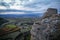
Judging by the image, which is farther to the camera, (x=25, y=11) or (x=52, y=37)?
(x=25, y=11)

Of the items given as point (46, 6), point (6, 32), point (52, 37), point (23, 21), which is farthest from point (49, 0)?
point (6, 32)

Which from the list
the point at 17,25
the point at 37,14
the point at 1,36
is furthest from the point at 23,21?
the point at 1,36

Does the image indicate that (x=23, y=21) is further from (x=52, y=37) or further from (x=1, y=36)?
(x=52, y=37)

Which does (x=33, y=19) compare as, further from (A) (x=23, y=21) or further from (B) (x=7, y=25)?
(B) (x=7, y=25)

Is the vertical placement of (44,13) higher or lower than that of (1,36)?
higher

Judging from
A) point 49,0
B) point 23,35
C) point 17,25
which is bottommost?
point 23,35

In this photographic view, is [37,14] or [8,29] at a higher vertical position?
[37,14]
